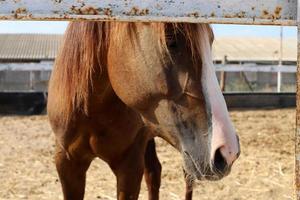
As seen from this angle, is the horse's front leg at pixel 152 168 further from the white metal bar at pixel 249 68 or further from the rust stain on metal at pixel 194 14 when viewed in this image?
the white metal bar at pixel 249 68

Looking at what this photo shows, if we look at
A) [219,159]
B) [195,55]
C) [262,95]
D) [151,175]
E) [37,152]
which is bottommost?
[262,95]

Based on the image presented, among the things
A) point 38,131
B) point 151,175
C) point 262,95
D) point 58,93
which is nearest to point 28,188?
point 151,175

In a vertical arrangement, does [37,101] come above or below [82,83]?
below

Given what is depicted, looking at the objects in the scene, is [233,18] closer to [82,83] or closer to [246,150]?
[82,83]

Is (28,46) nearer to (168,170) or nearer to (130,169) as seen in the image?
(168,170)

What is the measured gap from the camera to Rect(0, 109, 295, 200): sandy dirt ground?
4.12 m

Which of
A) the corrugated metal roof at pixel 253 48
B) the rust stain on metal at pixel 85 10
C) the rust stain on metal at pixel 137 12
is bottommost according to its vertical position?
the corrugated metal roof at pixel 253 48

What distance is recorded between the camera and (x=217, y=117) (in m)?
1.67

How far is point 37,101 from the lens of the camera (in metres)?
8.00

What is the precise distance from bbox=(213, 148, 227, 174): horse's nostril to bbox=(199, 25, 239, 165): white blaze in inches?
0.6

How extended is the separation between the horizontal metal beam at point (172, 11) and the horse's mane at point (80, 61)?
0.73m

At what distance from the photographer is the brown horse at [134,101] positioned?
1.71m

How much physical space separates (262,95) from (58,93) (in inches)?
265

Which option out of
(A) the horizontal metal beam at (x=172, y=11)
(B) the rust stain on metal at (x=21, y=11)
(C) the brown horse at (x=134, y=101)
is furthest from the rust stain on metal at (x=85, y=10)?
(C) the brown horse at (x=134, y=101)
